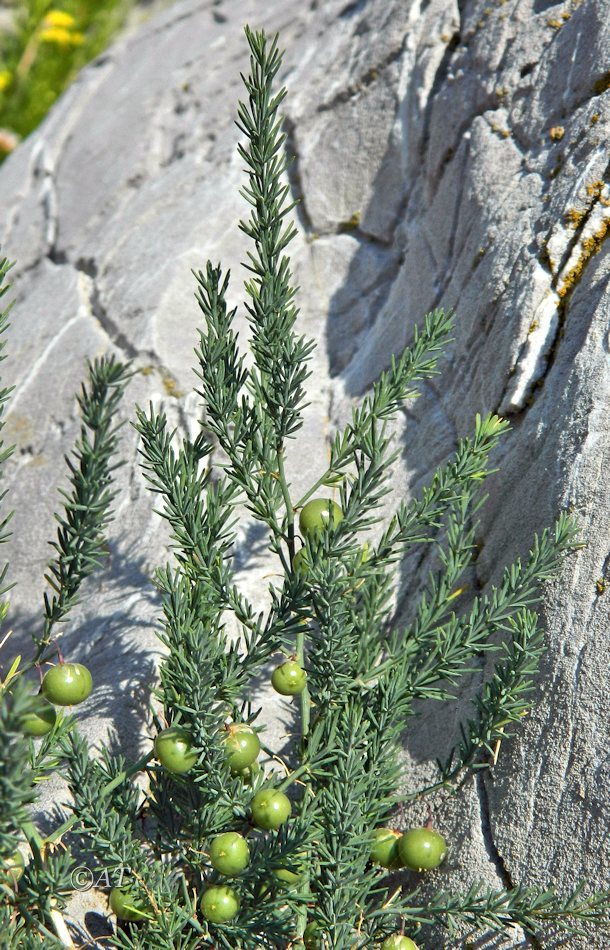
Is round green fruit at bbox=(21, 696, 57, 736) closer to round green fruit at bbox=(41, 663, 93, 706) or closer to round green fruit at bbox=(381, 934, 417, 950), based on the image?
round green fruit at bbox=(41, 663, 93, 706)

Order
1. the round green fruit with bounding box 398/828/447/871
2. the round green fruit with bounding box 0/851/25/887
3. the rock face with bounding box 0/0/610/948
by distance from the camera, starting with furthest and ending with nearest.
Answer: the rock face with bounding box 0/0/610/948 < the round green fruit with bounding box 398/828/447/871 < the round green fruit with bounding box 0/851/25/887

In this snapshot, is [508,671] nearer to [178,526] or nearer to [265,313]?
[178,526]

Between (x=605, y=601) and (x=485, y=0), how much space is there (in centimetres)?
231

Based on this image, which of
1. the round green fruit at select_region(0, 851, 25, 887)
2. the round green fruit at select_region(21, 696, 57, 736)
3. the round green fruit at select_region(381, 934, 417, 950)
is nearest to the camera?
the round green fruit at select_region(0, 851, 25, 887)

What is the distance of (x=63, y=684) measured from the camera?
181cm

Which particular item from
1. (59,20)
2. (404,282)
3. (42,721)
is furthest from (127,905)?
(59,20)

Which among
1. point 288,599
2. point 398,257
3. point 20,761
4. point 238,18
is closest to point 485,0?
point 398,257

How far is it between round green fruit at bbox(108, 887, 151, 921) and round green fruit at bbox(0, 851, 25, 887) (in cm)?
21

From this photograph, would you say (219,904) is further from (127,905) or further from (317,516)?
(317,516)

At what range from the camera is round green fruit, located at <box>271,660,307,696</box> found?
1904 millimetres

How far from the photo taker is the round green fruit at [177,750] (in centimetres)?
179

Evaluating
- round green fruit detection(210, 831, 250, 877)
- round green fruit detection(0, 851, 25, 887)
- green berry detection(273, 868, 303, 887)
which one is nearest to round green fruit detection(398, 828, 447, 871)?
green berry detection(273, 868, 303, 887)

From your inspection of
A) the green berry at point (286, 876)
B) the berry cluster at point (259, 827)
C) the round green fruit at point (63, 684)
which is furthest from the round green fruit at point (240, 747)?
the round green fruit at point (63, 684)

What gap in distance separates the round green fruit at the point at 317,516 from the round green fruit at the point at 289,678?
28 cm
